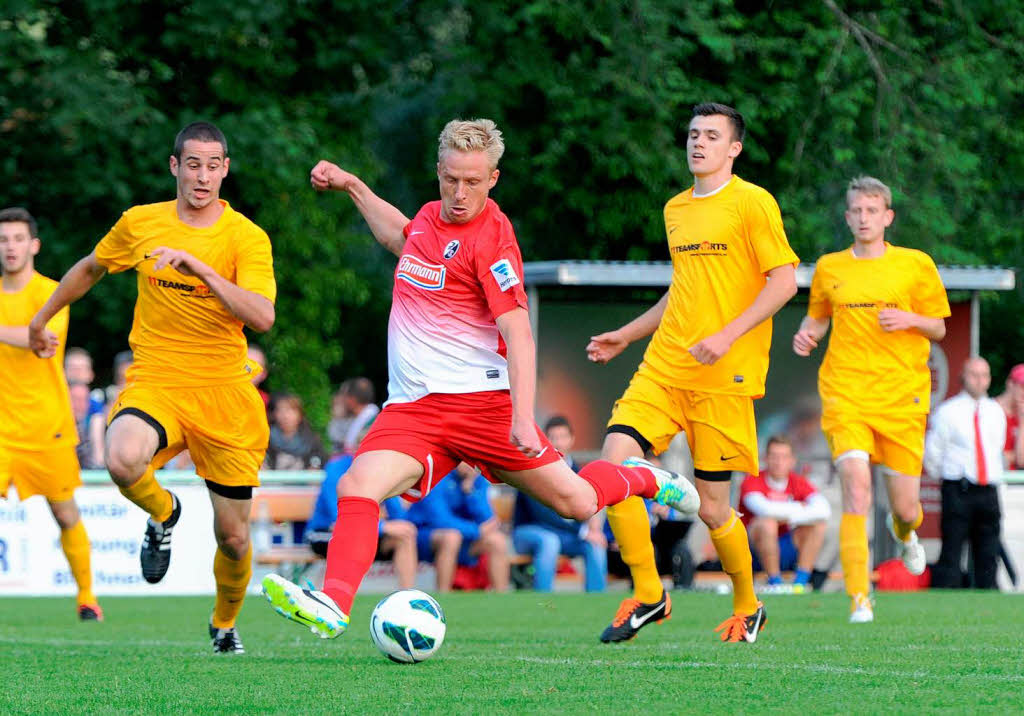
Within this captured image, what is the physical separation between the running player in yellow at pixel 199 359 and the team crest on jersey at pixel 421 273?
106 cm

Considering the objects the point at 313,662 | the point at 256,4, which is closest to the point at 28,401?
the point at 313,662

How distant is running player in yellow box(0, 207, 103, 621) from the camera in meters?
11.3

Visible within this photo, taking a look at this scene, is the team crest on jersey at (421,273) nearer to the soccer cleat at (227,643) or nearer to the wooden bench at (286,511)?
the soccer cleat at (227,643)

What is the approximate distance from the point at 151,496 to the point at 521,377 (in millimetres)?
2380

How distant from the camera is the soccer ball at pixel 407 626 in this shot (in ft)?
22.5

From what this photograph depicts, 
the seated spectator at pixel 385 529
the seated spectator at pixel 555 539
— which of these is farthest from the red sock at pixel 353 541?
the seated spectator at pixel 555 539

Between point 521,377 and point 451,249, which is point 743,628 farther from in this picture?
point 451,249

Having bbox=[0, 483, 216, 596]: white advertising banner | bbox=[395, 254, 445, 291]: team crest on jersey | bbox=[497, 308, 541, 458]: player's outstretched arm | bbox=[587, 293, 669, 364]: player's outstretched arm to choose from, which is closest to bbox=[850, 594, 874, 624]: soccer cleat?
bbox=[587, 293, 669, 364]: player's outstretched arm

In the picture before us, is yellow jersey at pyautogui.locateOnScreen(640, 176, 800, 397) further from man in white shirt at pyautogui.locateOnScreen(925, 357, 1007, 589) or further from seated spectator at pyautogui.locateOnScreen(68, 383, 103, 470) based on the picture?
seated spectator at pyautogui.locateOnScreen(68, 383, 103, 470)

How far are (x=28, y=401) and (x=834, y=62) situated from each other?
12.2 meters

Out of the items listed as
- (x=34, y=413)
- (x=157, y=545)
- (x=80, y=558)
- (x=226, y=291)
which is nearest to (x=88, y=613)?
(x=80, y=558)

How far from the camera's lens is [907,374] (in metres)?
10.7

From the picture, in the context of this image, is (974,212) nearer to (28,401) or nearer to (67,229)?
(67,229)

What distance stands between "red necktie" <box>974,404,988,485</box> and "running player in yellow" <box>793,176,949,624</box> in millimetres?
5360
